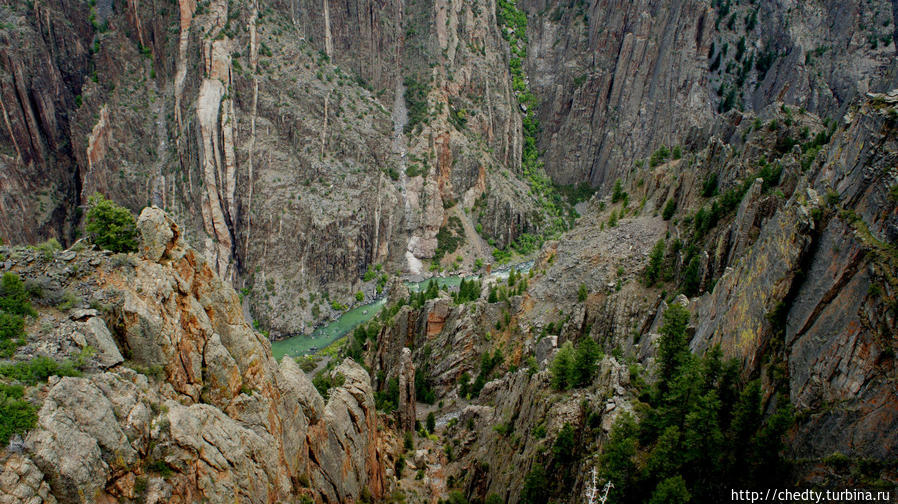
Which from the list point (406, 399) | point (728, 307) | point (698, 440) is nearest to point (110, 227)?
point (698, 440)

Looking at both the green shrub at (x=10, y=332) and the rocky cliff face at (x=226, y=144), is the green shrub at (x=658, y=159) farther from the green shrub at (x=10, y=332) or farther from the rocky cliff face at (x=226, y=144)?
the green shrub at (x=10, y=332)

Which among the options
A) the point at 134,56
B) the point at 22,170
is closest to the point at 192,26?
the point at 134,56

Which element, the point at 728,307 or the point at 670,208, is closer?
the point at 728,307

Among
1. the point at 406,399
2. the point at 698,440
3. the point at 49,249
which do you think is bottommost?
the point at 406,399

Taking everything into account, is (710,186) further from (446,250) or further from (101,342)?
(446,250)

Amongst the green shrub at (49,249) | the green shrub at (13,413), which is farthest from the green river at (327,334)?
Answer: the green shrub at (13,413)

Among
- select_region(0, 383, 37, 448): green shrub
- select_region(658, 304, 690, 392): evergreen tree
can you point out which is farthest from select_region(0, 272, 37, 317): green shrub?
select_region(658, 304, 690, 392): evergreen tree
